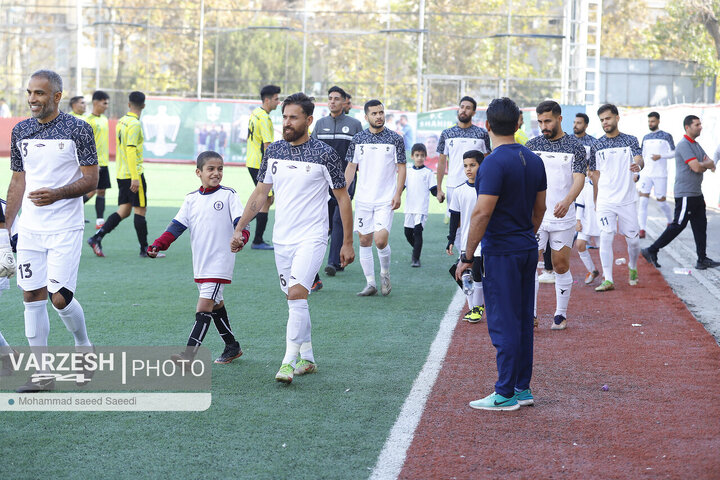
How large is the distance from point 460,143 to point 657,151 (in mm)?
6832

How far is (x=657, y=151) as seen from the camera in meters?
16.8

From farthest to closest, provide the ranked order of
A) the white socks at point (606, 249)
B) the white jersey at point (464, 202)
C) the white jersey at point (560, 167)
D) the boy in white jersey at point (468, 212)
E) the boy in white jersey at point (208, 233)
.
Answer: the white socks at point (606, 249)
the white jersey at point (464, 202)
the boy in white jersey at point (468, 212)
the white jersey at point (560, 167)
the boy in white jersey at point (208, 233)

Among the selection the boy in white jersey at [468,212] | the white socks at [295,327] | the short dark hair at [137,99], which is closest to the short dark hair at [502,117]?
the white socks at [295,327]

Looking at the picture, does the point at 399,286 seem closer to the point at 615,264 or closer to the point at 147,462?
the point at 615,264

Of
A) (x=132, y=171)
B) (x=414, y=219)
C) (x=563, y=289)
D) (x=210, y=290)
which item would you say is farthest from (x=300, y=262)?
(x=132, y=171)

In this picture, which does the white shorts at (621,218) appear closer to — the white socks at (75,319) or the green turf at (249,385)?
the green turf at (249,385)

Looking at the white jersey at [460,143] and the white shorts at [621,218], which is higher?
the white jersey at [460,143]

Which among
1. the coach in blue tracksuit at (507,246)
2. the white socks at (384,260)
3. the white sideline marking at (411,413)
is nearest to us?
the white sideline marking at (411,413)

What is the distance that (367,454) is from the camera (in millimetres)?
4918

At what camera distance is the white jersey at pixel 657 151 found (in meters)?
16.7

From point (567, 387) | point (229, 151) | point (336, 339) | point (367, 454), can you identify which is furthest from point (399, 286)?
point (229, 151)

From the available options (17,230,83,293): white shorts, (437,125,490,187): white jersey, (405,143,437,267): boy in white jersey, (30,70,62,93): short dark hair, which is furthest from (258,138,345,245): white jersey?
(405,143,437,267): boy in white jersey

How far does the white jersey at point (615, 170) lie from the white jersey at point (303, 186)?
16.2ft

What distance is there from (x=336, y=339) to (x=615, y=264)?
20.7ft
